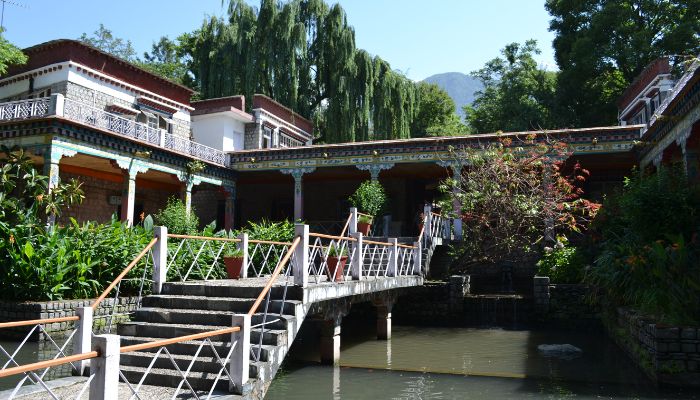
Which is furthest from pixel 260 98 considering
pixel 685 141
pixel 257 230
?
pixel 685 141

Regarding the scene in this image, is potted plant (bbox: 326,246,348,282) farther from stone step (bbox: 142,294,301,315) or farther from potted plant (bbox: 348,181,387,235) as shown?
potted plant (bbox: 348,181,387,235)

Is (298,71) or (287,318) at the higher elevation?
(298,71)

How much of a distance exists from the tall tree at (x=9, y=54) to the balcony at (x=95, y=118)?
1278mm

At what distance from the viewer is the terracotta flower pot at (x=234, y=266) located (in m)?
9.57

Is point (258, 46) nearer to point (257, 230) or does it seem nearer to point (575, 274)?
point (257, 230)

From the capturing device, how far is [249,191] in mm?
26281

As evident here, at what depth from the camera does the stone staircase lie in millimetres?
5918

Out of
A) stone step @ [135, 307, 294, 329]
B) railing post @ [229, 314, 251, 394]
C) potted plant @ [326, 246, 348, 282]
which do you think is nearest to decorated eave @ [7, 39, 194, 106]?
potted plant @ [326, 246, 348, 282]

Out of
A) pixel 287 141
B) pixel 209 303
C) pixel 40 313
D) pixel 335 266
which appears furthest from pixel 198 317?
pixel 287 141

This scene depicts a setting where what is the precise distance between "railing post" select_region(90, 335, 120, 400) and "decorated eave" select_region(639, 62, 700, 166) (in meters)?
11.1

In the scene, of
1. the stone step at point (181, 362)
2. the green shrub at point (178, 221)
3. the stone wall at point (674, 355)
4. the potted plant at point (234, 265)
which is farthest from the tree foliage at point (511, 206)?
the stone step at point (181, 362)

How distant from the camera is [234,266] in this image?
963cm

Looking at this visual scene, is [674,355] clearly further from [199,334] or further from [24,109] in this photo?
[24,109]

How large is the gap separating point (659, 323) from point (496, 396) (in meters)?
2.87
